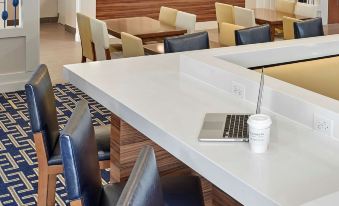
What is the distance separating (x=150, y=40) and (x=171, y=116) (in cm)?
345

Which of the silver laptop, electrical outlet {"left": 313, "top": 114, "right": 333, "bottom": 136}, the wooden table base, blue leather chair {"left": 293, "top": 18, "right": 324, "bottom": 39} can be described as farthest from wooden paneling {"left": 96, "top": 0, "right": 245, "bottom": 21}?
electrical outlet {"left": 313, "top": 114, "right": 333, "bottom": 136}

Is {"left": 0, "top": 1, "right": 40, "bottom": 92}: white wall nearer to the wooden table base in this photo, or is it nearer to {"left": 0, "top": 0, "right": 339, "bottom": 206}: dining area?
{"left": 0, "top": 0, "right": 339, "bottom": 206}: dining area

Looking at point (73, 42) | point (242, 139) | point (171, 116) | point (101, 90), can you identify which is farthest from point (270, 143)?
point (73, 42)

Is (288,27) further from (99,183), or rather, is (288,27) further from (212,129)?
(99,183)

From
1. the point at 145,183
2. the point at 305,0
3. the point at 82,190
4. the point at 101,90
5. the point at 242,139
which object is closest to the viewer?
the point at 145,183

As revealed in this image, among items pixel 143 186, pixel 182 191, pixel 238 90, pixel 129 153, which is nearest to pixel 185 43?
pixel 238 90

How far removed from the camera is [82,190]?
2.08 metres

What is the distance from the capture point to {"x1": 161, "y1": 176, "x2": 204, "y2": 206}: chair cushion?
7.72 feet

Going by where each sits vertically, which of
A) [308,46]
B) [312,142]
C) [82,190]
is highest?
[308,46]

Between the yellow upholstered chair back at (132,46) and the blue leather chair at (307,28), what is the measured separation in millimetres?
1356

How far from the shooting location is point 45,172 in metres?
2.92

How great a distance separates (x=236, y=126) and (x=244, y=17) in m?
4.60

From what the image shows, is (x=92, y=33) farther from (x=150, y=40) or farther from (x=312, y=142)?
(x=312, y=142)

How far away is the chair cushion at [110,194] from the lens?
2314mm
